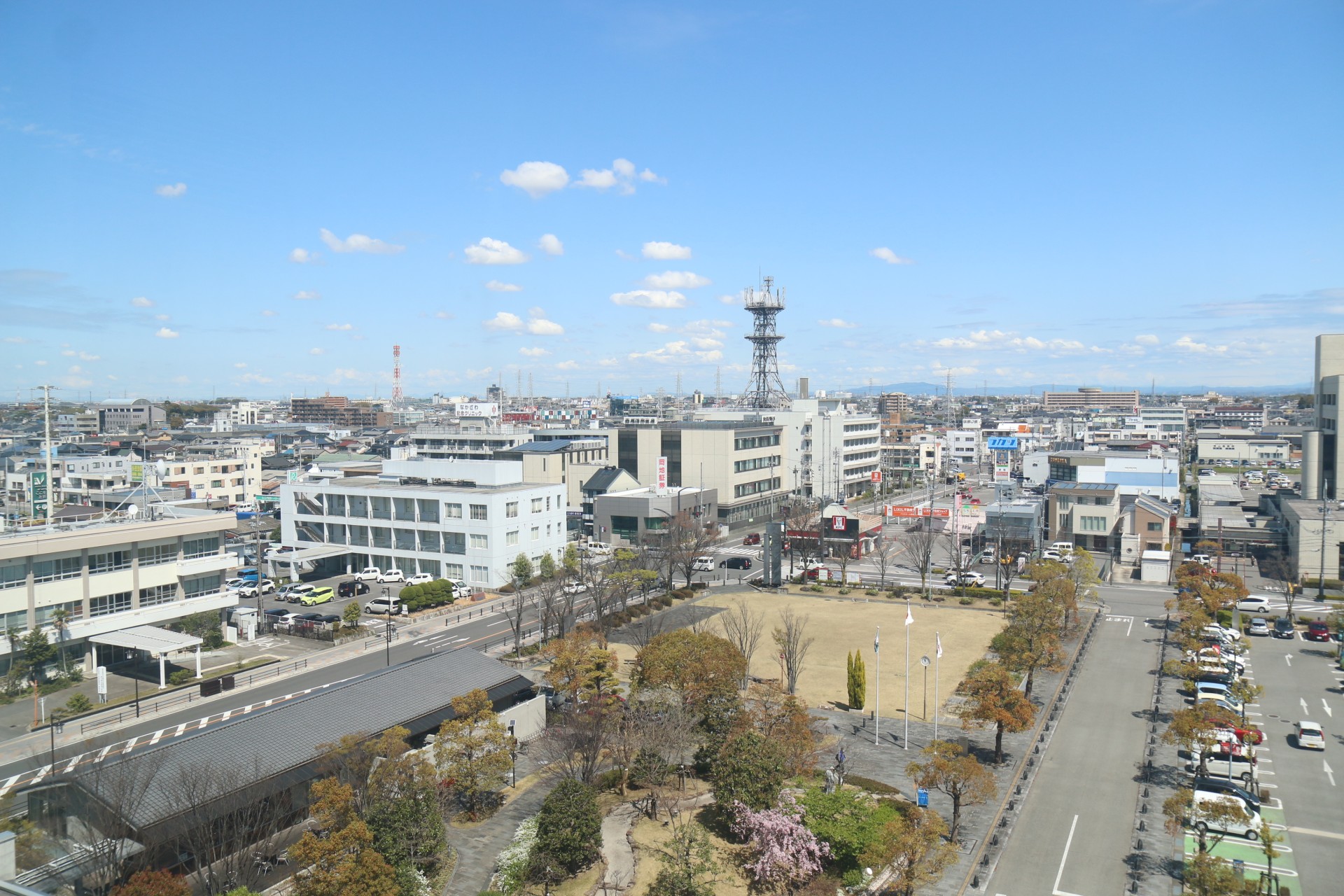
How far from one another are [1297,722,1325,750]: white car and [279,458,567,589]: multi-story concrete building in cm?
2913

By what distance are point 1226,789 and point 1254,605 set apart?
21912 mm

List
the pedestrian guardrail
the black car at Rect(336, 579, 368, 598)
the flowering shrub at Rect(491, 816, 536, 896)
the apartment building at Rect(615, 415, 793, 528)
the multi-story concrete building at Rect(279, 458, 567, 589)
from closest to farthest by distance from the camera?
the flowering shrub at Rect(491, 816, 536, 896), the pedestrian guardrail, the black car at Rect(336, 579, 368, 598), the multi-story concrete building at Rect(279, 458, 567, 589), the apartment building at Rect(615, 415, 793, 528)

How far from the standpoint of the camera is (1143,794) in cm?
1755

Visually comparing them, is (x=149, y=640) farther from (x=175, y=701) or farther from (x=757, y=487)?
(x=757, y=487)

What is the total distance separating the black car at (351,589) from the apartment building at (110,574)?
25.5 feet

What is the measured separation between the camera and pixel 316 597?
3581 cm

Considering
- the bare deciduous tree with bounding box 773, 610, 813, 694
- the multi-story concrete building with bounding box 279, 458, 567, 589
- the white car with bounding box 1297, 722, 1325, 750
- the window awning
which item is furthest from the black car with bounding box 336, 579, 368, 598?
the white car with bounding box 1297, 722, 1325, 750

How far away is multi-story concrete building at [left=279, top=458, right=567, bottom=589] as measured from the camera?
38.7m

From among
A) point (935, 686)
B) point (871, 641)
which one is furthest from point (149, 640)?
point (871, 641)

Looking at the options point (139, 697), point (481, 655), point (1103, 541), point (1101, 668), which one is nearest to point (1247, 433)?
point (1103, 541)

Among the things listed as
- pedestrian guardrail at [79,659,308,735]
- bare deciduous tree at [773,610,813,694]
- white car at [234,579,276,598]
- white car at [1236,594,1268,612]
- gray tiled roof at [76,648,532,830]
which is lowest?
white car at [1236,594,1268,612]

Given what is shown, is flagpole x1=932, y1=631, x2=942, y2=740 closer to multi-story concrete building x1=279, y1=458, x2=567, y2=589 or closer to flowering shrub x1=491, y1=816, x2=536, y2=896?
flowering shrub x1=491, y1=816, x2=536, y2=896

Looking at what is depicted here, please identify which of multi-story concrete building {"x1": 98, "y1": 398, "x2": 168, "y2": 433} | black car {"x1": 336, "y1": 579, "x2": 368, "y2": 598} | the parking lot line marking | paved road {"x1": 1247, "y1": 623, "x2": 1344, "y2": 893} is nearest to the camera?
paved road {"x1": 1247, "y1": 623, "x2": 1344, "y2": 893}

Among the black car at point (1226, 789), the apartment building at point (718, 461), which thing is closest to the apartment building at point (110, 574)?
the apartment building at point (718, 461)
